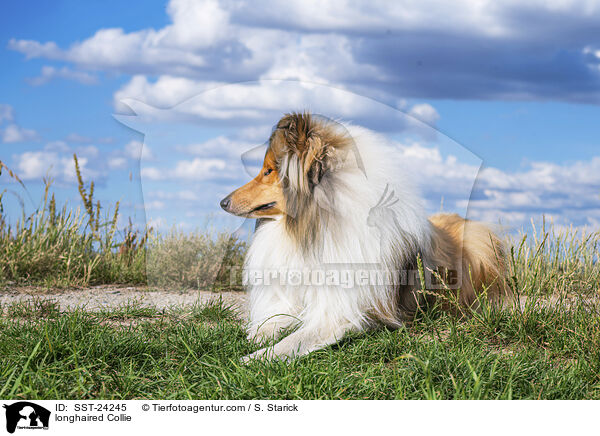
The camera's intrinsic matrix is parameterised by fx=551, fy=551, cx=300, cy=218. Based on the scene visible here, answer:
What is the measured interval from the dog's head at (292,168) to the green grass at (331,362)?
3.27ft

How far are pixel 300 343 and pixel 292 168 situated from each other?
3.91ft

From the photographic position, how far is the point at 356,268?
388cm

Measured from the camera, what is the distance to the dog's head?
3.47 meters

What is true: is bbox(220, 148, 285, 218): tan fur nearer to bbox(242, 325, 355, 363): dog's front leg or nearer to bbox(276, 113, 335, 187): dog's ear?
bbox(276, 113, 335, 187): dog's ear

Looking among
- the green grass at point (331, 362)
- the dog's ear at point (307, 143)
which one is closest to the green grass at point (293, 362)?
the green grass at point (331, 362)

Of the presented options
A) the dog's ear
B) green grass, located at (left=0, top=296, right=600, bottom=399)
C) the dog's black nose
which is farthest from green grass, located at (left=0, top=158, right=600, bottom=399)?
the dog's ear

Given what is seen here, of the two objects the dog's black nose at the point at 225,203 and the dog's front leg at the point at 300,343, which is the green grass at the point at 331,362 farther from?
the dog's black nose at the point at 225,203
